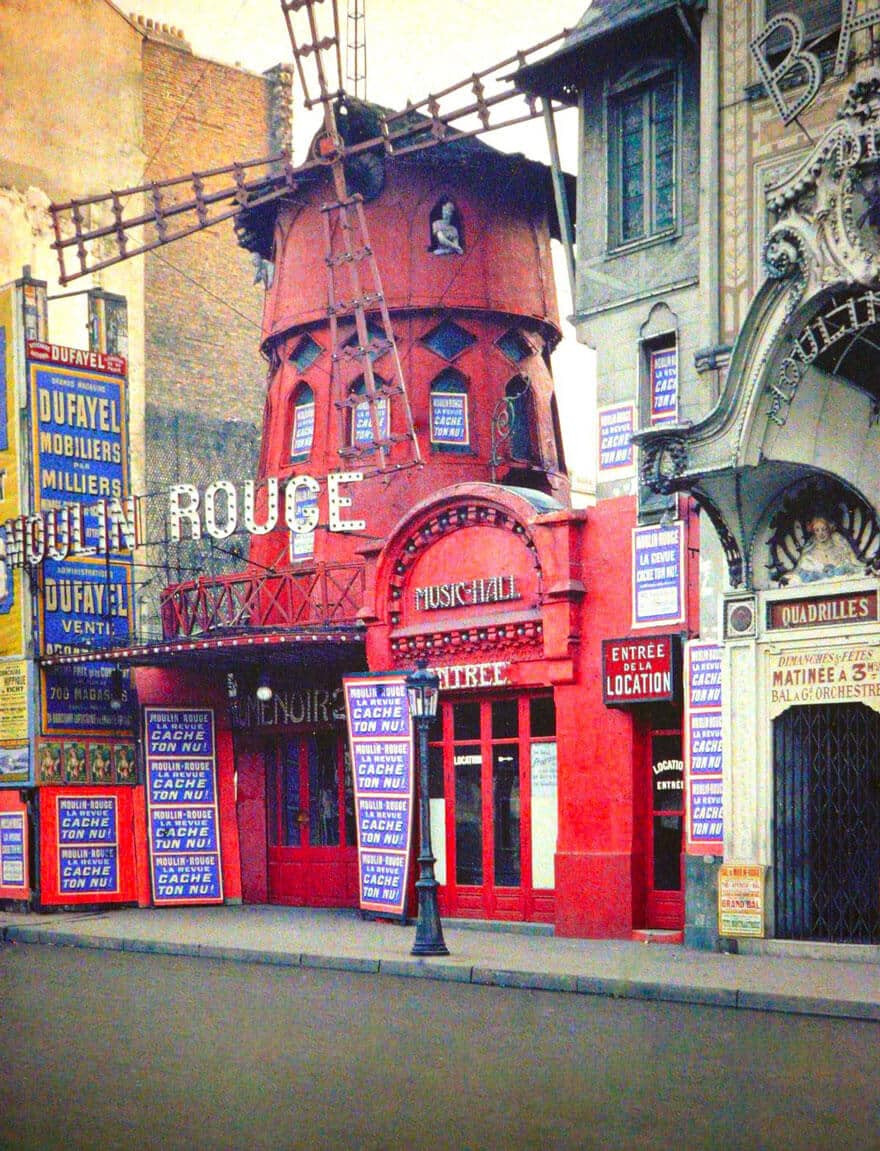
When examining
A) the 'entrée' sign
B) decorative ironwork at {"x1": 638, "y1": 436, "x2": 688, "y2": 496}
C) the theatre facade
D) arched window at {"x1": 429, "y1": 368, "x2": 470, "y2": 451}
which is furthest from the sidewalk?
arched window at {"x1": 429, "y1": 368, "x2": 470, "y2": 451}

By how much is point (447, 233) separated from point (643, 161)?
8.80 m

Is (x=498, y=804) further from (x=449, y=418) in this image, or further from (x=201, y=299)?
(x=201, y=299)

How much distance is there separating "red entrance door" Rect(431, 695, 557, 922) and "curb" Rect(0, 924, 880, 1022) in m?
4.25

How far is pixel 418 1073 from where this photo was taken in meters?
11.0

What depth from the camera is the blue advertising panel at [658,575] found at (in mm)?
21516

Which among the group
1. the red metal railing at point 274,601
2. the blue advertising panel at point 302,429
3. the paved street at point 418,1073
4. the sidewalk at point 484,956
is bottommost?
the sidewalk at point 484,956

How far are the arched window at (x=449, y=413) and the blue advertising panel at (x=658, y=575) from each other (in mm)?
8996

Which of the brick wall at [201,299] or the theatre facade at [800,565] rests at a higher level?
the brick wall at [201,299]

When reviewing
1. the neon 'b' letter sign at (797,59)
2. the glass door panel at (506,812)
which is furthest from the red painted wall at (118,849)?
the neon 'b' letter sign at (797,59)

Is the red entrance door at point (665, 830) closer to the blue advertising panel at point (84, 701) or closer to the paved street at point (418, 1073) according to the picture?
the paved street at point (418, 1073)

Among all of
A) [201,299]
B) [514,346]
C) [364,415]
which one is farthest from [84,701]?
[201,299]

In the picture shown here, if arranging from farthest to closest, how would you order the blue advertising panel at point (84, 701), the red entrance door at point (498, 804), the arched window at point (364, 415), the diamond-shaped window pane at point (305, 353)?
the diamond-shaped window pane at point (305, 353)
the arched window at point (364, 415)
the blue advertising panel at point (84, 701)
the red entrance door at point (498, 804)

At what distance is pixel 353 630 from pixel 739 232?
825 centimetres

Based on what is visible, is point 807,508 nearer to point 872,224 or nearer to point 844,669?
point 844,669
